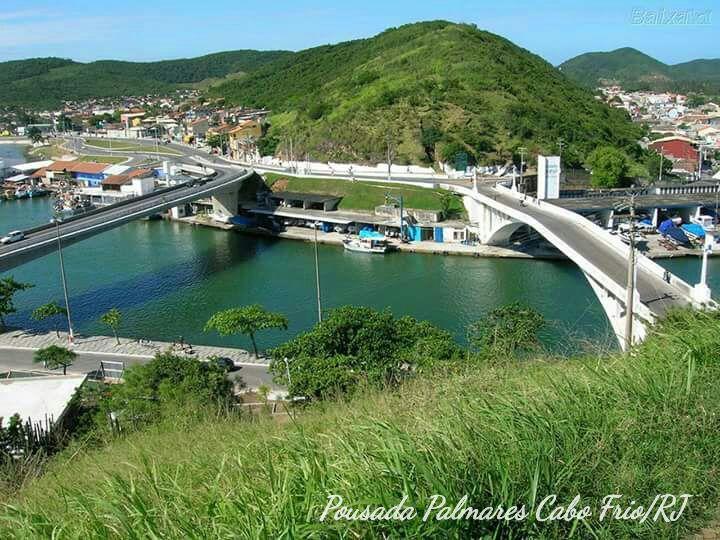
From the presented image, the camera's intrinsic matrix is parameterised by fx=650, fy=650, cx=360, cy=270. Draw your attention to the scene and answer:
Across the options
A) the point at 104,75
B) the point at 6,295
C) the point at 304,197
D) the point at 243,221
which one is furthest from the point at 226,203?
the point at 104,75

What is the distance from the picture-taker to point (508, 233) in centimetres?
1830

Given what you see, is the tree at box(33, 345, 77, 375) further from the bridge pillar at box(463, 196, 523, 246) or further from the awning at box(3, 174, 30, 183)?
the awning at box(3, 174, 30, 183)

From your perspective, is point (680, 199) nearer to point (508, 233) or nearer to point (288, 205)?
point (508, 233)

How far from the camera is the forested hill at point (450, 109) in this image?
87.1 feet

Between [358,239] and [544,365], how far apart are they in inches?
636

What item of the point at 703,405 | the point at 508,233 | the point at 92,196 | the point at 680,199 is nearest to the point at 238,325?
the point at 703,405

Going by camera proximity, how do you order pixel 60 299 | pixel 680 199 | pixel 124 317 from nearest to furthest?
pixel 124 317 → pixel 60 299 → pixel 680 199

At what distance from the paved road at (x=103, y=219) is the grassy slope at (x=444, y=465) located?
497 inches

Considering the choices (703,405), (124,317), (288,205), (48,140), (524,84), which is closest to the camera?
(703,405)

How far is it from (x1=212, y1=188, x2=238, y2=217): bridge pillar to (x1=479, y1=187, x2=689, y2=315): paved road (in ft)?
34.1

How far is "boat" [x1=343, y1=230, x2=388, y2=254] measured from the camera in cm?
1873

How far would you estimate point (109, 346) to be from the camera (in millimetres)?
11562

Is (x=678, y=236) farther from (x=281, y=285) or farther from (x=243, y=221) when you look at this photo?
(x=243, y=221)

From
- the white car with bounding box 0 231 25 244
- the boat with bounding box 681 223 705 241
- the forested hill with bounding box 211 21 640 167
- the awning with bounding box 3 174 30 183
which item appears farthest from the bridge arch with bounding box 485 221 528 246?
the awning with bounding box 3 174 30 183
